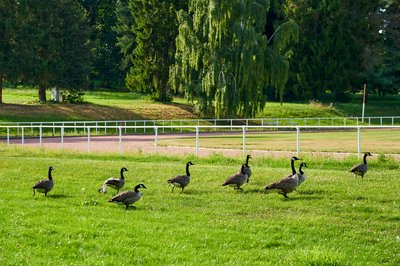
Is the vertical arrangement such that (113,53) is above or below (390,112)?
above

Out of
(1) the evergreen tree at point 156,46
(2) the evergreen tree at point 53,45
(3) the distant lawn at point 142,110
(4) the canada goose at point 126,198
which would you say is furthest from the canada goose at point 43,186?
(1) the evergreen tree at point 156,46

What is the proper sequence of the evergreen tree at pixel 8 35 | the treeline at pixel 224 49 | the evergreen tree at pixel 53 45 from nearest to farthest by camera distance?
1. the treeline at pixel 224 49
2. the evergreen tree at pixel 8 35
3. the evergreen tree at pixel 53 45

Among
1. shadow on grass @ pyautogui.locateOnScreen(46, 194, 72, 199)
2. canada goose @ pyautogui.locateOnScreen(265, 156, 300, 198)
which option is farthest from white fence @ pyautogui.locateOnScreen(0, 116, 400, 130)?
canada goose @ pyautogui.locateOnScreen(265, 156, 300, 198)

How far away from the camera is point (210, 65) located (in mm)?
56188

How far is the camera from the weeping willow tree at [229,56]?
2174 inches

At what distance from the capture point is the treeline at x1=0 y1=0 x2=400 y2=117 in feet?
184

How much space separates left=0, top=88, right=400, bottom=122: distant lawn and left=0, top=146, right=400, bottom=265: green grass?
4441cm

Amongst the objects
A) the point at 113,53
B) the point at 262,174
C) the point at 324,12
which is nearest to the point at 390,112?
the point at 324,12

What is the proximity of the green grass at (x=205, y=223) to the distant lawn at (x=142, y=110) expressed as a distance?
146 feet

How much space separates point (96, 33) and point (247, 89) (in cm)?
4968

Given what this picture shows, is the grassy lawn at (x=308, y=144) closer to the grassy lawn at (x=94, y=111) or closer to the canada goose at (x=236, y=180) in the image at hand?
the canada goose at (x=236, y=180)

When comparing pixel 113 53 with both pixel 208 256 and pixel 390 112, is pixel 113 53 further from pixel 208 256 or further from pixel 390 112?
pixel 208 256

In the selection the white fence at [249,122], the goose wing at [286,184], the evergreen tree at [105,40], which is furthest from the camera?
the evergreen tree at [105,40]

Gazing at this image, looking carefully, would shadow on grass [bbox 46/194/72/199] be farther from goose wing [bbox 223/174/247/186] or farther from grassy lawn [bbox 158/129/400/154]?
grassy lawn [bbox 158/129/400/154]
